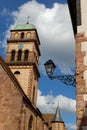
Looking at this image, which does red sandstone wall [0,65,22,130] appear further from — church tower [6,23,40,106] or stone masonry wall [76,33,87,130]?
church tower [6,23,40,106]

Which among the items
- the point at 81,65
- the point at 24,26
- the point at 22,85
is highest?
the point at 24,26

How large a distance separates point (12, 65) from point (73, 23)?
29522 mm

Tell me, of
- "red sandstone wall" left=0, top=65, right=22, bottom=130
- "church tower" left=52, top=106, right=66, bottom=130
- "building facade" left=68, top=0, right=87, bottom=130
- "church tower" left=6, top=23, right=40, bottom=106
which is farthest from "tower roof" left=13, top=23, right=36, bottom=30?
"building facade" left=68, top=0, right=87, bottom=130

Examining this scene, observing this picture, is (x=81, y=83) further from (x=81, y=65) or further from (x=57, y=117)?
(x=57, y=117)

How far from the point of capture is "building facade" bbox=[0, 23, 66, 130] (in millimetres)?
19373

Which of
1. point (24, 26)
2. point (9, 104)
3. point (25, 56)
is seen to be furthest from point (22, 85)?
point (9, 104)

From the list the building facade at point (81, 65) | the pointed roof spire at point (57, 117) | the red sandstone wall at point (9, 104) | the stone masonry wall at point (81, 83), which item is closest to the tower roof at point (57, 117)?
the pointed roof spire at point (57, 117)

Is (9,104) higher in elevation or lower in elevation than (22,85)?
lower

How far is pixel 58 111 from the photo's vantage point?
48438 millimetres

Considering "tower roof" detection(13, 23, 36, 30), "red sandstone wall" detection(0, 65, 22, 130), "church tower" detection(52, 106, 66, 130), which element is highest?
"tower roof" detection(13, 23, 36, 30)

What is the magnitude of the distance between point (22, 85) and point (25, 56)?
5.41 metres

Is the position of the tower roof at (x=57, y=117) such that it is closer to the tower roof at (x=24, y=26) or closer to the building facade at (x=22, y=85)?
the building facade at (x=22, y=85)

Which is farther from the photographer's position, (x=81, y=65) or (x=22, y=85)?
(x=22, y=85)

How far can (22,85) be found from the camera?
36.6 metres
